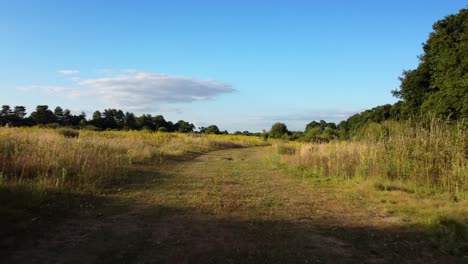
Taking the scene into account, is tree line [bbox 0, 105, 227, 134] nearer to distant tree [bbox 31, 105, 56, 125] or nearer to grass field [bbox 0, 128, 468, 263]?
distant tree [bbox 31, 105, 56, 125]

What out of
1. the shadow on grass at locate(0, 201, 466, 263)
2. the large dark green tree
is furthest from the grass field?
the large dark green tree

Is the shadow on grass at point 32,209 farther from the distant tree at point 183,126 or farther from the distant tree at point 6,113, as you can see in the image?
the distant tree at point 183,126

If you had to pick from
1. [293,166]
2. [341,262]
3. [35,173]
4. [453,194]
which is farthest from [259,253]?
[293,166]

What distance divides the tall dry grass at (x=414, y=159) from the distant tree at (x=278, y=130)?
119 feet

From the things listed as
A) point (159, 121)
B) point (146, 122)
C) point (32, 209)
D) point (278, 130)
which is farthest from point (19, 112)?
point (32, 209)

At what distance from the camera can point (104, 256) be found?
3.28 metres

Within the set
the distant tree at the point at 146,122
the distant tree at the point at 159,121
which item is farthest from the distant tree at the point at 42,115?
the distant tree at the point at 159,121

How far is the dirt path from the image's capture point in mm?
3361

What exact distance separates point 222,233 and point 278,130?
1720 inches

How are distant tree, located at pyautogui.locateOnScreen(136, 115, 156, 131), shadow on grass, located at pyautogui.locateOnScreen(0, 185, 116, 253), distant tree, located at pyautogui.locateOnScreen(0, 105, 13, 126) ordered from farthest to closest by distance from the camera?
distant tree, located at pyautogui.locateOnScreen(136, 115, 156, 131)
distant tree, located at pyautogui.locateOnScreen(0, 105, 13, 126)
shadow on grass, located at pyautogui.locateOnScreen(0, 185, 116, 253)

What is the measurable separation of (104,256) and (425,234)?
4.32 m

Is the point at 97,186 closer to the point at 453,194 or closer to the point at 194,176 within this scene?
the point at 194,176

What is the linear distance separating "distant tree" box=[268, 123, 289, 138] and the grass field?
38.2m

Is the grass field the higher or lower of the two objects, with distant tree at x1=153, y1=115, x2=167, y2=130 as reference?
lower
